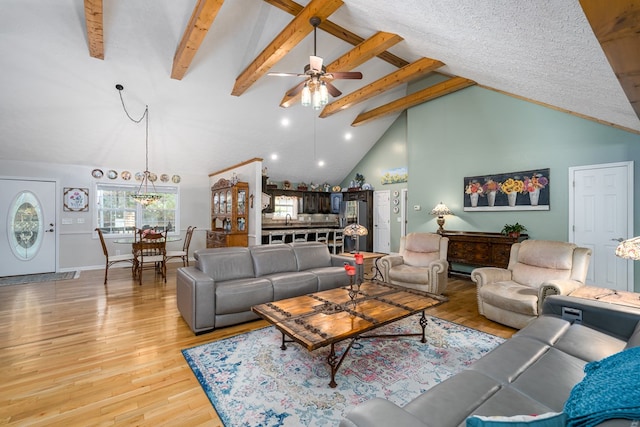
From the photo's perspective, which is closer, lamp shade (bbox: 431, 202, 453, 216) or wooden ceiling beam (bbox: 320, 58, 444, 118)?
wooden ceiling beam (bbox: 320, 58, 444, 118)

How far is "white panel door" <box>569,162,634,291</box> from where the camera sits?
13.8ft

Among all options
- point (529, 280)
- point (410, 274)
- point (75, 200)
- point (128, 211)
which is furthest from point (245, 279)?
point (75, 200)

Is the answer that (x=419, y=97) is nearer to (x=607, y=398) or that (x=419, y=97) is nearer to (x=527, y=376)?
(x=527, y=376)

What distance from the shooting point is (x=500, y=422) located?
33.2 inches

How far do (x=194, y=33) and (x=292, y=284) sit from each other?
3448 mm

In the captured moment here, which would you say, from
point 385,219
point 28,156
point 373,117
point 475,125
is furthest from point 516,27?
point 28,156

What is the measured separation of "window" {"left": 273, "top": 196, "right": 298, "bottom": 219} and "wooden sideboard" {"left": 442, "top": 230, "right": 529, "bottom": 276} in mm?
5228

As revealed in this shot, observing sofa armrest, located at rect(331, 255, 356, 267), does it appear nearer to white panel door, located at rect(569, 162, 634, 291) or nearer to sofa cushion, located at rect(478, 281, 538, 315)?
sofa cushion, located at rect(478, 281, 538, 315)

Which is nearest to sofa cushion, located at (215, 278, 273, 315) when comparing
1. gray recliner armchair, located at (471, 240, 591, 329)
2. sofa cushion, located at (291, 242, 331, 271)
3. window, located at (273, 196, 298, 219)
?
sofa cushion, located at (291, 242, 331, 271)

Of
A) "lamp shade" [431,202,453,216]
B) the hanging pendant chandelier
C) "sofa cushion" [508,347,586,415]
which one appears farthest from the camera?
"lamp shade" [431,202,453,216]

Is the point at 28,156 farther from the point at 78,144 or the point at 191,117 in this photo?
the point at 191,117

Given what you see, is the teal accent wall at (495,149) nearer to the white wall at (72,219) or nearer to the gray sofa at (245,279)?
the gray sofa at (245,279)

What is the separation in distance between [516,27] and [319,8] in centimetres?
235

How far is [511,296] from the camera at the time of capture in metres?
3.21
